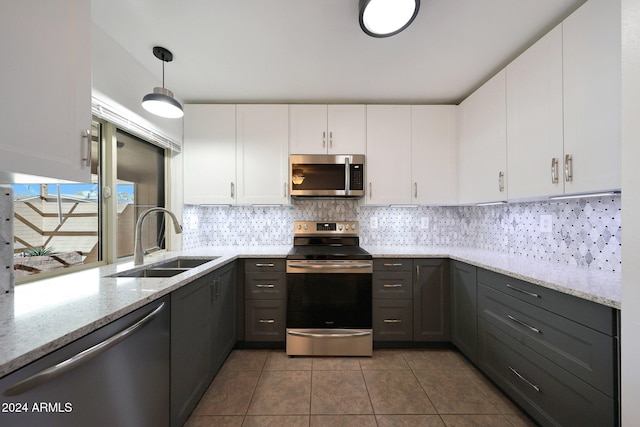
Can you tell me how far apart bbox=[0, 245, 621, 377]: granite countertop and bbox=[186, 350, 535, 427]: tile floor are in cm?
85

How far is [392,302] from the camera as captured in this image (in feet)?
7.38

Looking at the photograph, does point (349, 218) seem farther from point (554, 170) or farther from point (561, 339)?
point (561, 339)

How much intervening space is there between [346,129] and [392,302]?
170 cm

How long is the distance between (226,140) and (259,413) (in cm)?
226

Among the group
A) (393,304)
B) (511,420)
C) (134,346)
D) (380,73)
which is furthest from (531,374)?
(380,73)

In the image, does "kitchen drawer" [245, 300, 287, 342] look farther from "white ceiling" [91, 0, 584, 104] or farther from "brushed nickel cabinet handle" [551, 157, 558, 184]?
"brushed nickel cabinet handle" [551, 157, 558, 184]

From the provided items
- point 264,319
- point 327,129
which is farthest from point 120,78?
point 264,319

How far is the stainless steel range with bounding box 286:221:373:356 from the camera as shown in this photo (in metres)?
2.16

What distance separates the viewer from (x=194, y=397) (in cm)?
150

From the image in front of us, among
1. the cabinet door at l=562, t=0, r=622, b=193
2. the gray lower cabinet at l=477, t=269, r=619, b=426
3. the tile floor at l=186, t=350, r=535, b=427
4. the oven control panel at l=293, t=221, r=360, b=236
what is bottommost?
the tile floor at l=186, t=350, r=535, b=427

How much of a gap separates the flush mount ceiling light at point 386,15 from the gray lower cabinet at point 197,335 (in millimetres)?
1781

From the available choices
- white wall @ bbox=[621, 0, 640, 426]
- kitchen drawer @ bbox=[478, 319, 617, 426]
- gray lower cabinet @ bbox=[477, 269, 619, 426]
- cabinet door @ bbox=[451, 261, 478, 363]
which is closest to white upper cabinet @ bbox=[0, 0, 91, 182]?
white wall @ bbox=[621, 0, 640, 426]

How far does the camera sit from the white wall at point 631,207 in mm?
824

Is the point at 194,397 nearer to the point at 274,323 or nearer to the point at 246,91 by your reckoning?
the point at 274,323
